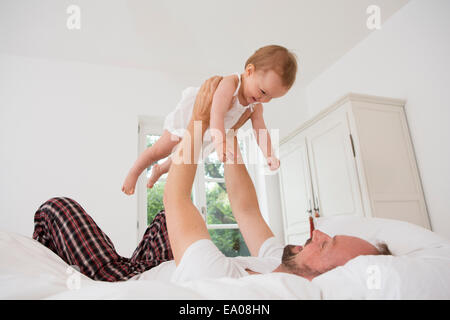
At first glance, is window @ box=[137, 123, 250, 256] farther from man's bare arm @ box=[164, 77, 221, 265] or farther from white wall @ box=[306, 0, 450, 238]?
man's bare arm @ box=[164, 77, 221, 265]

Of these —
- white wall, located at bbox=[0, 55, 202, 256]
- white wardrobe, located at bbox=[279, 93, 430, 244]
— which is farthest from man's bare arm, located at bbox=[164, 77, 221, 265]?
white wall, located at bbox=[0, 55, 202, 256]

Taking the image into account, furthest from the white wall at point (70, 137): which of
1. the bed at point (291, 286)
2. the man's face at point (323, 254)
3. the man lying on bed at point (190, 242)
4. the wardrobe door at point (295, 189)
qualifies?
the bed at point (291, 286)

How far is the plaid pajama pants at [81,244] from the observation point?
0.95m

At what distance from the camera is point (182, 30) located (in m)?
2.62

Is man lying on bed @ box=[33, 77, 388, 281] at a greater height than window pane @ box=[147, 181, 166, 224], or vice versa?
window pane @ box=[147, 181, 166, 224]

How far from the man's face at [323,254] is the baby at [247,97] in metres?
0.33

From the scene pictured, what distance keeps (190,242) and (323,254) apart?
305 millimetres

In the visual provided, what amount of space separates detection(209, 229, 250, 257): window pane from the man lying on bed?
1.87 meters

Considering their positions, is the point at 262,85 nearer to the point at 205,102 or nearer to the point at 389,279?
the point at 205,102

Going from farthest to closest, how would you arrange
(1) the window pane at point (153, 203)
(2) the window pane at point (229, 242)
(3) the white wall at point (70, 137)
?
(2) the window pane at point (229, 242) → (1) the window pane at point (153, 203) → (3) the white wall at point (70, 137)

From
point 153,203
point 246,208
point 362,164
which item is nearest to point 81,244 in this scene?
point 246,208

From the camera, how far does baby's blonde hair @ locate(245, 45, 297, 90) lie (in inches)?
44.4

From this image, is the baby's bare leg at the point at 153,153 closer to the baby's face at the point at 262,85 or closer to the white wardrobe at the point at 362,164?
the baby's face at the point at 262,85
